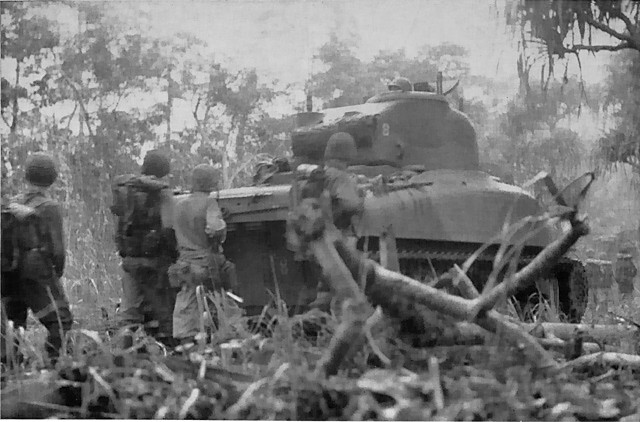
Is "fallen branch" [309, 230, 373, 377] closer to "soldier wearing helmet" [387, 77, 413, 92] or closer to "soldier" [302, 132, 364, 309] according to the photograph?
"soldier" [302, 132, 364, 309]

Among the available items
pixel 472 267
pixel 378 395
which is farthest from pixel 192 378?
pixel 472 267

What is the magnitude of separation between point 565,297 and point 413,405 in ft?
3.21

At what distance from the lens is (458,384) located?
9.61 ft

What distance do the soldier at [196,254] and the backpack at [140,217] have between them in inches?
3.2

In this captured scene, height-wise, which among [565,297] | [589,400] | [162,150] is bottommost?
[589,400]

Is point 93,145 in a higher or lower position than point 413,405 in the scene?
higher

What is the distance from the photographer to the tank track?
3.27 metres

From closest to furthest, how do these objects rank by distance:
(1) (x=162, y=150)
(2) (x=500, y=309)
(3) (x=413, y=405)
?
(3) (x=413, y=405), (2) (x=500, y=309), (1) (x=162, y=150)

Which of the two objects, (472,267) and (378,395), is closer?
(378,395)

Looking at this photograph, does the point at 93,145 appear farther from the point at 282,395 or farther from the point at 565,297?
the point at 565,297

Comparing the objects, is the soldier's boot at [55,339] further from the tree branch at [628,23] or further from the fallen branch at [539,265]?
the tree branch at [628,23]

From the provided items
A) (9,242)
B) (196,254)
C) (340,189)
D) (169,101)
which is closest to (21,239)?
(9,242)

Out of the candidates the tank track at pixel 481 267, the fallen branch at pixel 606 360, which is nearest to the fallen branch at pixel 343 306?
the tank track at pixel 481 267

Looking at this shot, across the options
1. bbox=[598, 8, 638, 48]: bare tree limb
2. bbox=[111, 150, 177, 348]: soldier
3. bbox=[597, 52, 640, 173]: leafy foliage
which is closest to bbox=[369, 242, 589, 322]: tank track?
bbox=[597, 52, 640, 173]: leafy foliage
